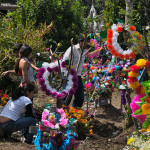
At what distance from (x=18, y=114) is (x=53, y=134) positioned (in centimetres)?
119

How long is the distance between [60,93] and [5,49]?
8.67ft

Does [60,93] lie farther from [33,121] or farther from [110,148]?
[110,148]

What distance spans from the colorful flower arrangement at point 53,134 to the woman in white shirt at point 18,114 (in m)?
0.92

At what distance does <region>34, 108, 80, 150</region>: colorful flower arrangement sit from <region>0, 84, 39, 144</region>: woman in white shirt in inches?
36.0

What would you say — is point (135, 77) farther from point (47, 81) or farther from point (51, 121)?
point (47, 81)

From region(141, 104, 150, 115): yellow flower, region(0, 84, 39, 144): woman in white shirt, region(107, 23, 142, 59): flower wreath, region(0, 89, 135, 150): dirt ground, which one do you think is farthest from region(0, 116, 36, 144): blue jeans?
region(141, 104, 150, 115): yellow flower

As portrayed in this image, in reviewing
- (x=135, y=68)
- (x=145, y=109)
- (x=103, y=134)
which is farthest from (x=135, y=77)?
(x=103, y=134)

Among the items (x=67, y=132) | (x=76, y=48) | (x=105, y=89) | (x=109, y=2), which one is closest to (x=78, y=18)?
(x=109, y=2)

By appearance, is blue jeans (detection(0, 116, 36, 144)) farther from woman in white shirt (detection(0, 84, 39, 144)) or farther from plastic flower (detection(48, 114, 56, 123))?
plastic flower (detection(48, 114, 56, 123))

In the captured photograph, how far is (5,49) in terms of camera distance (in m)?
6.11

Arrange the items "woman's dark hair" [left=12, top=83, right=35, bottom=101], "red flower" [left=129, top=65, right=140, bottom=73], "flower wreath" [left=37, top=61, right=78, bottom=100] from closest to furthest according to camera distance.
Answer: "red flower" [left=129, top=65, right=140, bottom=73] → "flower wreath" [left=37, top=61, right=78, bottom=100] → "woman's dark hair" [left=12, top=83, right=35, bottom=101]

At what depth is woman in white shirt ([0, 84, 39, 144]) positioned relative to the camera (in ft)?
13.6

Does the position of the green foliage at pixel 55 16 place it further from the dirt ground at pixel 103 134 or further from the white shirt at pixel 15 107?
the white shirt at pixel 15 107

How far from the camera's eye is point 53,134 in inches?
126
